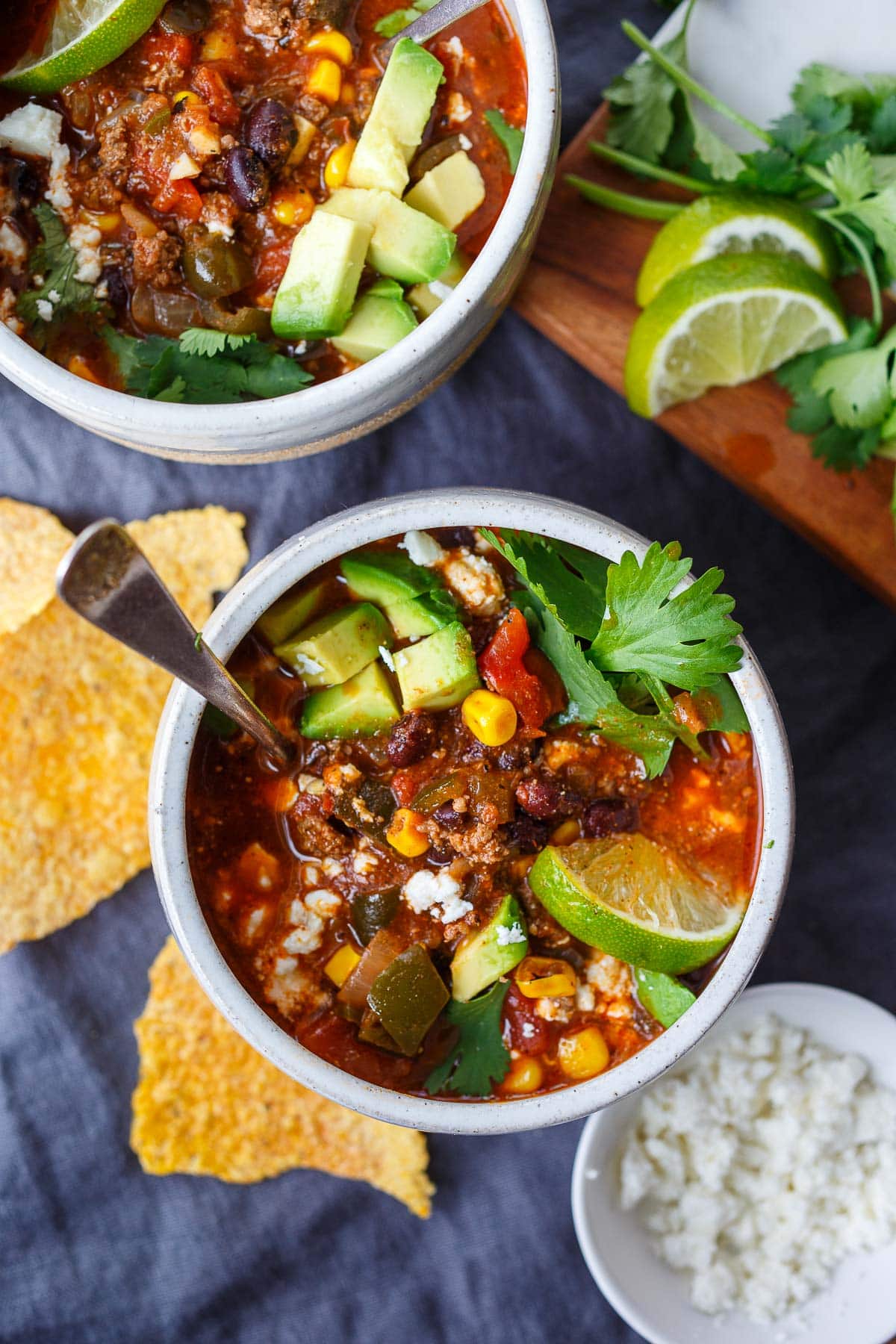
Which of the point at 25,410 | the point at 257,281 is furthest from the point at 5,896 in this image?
the point at 257,281

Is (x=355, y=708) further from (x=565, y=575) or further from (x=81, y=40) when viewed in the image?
(x=81, y=40)

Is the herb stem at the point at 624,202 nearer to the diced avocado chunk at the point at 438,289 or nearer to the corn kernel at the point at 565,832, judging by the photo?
the diced avocado chunk at the point at 438,289

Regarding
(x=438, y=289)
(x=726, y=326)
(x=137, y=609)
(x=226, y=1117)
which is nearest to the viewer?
(x=137, y=609)

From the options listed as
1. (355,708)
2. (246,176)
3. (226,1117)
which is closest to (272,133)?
(246,176)

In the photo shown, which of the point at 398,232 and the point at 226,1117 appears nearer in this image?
the point at 398,232

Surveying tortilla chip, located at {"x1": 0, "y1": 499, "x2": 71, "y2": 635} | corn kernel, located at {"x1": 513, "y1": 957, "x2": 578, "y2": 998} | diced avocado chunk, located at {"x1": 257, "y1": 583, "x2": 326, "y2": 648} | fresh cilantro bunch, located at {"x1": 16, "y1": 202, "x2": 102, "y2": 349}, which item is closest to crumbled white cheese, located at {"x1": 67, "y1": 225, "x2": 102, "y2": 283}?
fresh cilantro bunch, located at {"x1": 16, "y1": 202, "x2": 102, "y2": 349}

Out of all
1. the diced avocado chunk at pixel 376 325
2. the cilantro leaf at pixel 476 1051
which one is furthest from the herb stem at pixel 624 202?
the cilantro leaf at pixel 476 1051
